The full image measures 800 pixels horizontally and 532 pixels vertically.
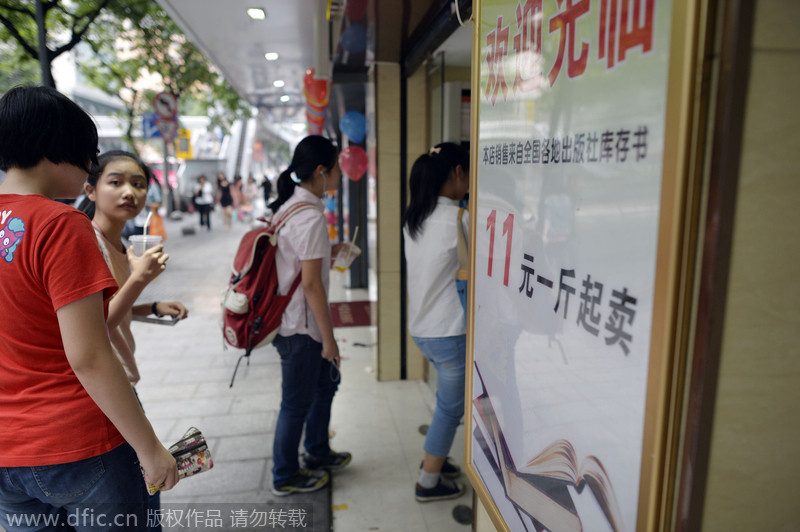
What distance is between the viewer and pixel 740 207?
0.67 m

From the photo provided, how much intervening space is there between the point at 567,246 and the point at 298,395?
1.97m

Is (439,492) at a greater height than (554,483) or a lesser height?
lesser

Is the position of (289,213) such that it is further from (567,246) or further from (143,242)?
(567,246)

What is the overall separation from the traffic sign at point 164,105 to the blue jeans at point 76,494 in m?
9.10

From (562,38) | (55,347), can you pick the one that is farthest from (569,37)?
(55,347)

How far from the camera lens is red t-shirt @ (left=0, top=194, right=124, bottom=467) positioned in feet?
3.91

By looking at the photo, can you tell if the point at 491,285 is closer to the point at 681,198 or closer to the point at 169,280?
the point at 681,198

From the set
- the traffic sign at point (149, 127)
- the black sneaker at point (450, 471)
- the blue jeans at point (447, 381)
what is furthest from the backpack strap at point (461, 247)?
the traffic sign at point (149, 127)

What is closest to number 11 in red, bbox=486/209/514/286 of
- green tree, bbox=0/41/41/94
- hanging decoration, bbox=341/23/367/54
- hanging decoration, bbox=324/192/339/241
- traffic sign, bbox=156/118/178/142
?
hanging decoration, bbox=341/23/367/54

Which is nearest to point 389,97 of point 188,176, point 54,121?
point 54,121

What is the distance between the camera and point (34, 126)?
1.28m

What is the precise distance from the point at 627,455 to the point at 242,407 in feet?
11.5

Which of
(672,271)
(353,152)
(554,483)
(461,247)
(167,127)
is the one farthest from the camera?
(167,127)

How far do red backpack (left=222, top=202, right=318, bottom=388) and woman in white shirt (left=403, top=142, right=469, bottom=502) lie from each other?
0.54 meters
